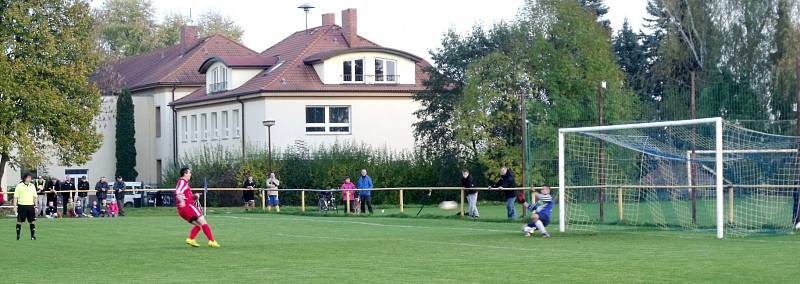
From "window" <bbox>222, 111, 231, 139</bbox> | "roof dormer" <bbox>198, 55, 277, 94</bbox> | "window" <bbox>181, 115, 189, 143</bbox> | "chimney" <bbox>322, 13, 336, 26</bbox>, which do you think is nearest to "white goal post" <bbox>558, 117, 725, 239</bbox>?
"roof dormer" <bbox>198, 55, 277, 94</bbox>

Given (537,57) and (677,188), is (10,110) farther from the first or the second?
(677,188)

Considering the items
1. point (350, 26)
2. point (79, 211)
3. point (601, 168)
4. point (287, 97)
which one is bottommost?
point (79, 211)

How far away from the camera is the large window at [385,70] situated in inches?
2606

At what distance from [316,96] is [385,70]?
4.17 meters

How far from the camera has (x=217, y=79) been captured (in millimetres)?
69188

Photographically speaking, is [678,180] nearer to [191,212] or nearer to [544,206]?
[544,206]

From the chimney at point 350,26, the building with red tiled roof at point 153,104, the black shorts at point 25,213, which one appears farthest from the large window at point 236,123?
the black shorts at point 25,213

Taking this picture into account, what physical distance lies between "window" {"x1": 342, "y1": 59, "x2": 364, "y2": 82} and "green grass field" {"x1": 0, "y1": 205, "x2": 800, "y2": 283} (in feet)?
118

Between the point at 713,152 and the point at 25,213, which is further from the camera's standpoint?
the point at 713,152

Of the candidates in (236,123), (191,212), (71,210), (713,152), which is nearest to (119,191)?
(71,210)

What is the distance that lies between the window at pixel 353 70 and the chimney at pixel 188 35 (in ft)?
60.7

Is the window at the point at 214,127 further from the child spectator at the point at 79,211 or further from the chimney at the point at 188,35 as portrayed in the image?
the child spectator at the point at 79,211

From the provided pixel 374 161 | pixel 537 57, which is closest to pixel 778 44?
pixel 537 57

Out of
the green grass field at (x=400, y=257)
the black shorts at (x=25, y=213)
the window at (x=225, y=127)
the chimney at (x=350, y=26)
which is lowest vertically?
the green grass field at (x=400, y=257)
